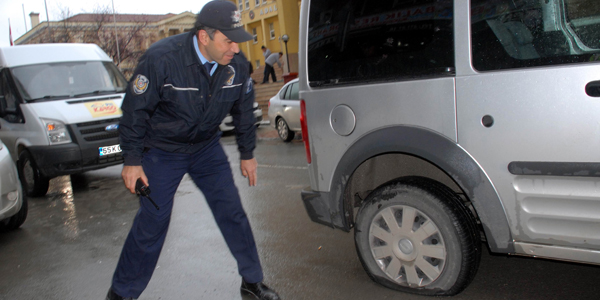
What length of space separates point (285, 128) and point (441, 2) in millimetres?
9357

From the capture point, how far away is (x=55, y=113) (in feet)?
23.7

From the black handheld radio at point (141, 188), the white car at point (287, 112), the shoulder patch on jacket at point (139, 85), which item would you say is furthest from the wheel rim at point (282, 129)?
the shoulder patch on jacket at point (139, 85)

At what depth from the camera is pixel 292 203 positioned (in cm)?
586

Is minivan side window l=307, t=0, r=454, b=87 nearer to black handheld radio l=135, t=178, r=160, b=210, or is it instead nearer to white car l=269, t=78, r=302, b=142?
black handheld radio l=135, t=178, r=160, b=210

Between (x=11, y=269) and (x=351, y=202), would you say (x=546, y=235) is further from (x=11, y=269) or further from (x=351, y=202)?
(x=11, y=269)

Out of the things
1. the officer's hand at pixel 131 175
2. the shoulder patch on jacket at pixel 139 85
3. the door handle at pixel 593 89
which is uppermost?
the shoulder patch on jacket at pixel 139 85

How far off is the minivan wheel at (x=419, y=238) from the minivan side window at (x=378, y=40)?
66 cm

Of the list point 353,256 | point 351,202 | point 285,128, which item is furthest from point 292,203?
point 285,128

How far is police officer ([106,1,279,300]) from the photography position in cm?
277

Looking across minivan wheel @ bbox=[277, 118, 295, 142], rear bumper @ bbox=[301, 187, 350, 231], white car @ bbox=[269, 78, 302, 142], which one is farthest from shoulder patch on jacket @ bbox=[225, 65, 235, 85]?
minivan wheel @ bbox=[277, 118, 295, 142]

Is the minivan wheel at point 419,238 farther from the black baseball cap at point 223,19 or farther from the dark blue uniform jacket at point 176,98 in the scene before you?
the black baseball cap at point 223,19

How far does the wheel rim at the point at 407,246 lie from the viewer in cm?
289

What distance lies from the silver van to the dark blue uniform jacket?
0.60m

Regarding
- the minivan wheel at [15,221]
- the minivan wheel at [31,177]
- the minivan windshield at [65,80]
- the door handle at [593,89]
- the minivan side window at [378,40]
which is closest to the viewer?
the door handle at [593,89]
